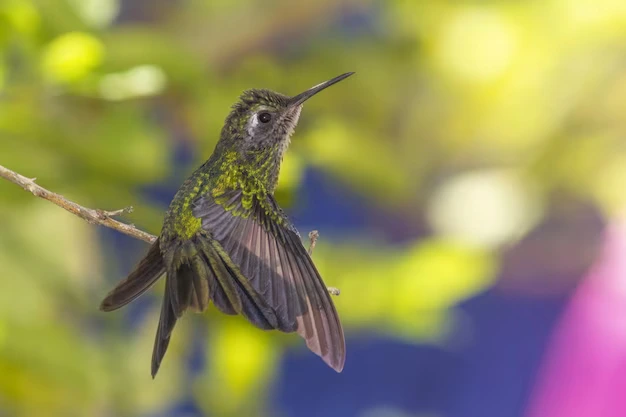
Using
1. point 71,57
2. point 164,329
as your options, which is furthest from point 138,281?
point 71,57

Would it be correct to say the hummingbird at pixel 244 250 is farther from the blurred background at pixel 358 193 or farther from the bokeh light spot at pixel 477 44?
the bokeh light spot at pixel 477 44

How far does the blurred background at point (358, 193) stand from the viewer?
2.05 feet

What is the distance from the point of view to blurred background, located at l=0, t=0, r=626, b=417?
0.62 m

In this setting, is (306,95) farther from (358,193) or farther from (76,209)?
(358,193)

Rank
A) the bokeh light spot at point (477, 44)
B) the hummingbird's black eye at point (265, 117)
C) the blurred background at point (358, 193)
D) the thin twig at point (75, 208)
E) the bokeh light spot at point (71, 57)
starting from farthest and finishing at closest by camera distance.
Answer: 1. the bokeh light spot at point (477, 44)
2. the blurred background at point (358, 193)
3. the bokeh light spot at point (71, 57)
4. the hummingbird's black eye at point (265, 117)
5. the thin twig at point (75, 208)

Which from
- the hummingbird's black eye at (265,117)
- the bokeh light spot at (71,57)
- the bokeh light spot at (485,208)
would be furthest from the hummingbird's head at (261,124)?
the bokeh light spot at (485,208)

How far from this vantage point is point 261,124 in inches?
13.2

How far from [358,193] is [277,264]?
31.4 inches

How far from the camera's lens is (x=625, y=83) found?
1295 millimetres

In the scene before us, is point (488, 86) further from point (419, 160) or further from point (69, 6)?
point (69, 6)

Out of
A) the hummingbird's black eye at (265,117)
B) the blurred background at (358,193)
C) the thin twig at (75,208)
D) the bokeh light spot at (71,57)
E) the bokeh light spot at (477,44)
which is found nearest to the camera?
the thin twig at (75,208)

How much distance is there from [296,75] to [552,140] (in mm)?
465

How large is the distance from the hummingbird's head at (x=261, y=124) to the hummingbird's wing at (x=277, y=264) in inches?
1.1

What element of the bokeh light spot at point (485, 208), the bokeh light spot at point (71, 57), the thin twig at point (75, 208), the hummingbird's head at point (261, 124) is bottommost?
the thin twig at point (75, 208)
